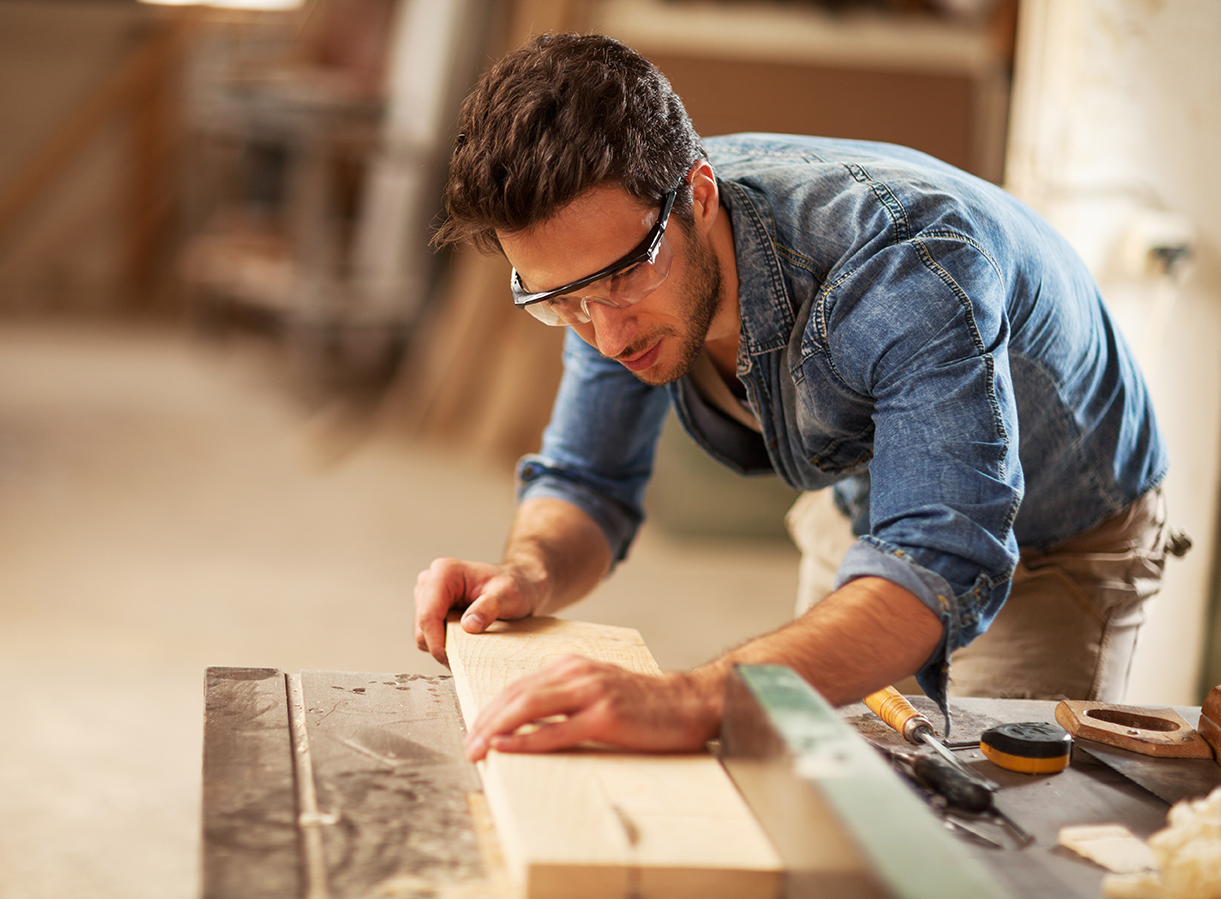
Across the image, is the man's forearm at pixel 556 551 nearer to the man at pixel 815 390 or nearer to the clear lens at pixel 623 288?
the man at pixel 815 390

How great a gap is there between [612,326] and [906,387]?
357 millimetres

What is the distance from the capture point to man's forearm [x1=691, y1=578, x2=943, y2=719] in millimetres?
1204

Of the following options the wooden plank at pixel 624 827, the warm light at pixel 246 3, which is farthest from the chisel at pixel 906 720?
the warm light at pixel 246 3

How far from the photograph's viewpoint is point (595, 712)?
1.11m

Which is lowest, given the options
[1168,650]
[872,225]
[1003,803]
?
[1168,650]

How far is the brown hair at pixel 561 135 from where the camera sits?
1316 millimetres

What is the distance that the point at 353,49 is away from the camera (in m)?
6.61

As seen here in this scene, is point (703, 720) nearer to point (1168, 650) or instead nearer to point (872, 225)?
point (872, 225)

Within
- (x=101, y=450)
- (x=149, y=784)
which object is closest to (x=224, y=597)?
(x=149, y=784)

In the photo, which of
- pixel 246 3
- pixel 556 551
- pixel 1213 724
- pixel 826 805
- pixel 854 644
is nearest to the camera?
pixel 826 805

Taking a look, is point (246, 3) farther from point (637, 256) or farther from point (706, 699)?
point (706, 699)

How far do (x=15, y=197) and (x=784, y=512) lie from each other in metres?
7.72

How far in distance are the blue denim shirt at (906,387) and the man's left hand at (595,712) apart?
24cm

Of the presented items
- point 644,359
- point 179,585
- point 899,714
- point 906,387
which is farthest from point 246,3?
point 899,714
